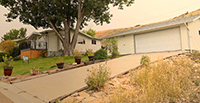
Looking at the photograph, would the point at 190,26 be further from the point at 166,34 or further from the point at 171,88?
the point at 171,88

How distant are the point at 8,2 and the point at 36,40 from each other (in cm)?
667

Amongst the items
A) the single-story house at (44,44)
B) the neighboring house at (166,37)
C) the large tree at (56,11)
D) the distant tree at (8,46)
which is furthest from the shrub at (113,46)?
the distant tree at (8,46)

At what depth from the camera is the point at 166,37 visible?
12.2m

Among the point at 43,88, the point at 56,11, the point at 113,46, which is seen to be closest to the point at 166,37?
the point at 113,46

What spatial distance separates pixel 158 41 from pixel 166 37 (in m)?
0.87

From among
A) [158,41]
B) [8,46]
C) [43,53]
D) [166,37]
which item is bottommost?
[43,53]

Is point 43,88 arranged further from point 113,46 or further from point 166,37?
point 166,37

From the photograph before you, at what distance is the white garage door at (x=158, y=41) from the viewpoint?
1165 centimetres

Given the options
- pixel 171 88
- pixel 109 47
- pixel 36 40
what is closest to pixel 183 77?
pixel 171 88

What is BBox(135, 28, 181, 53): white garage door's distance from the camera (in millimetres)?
11650

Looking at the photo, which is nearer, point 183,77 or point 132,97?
point 132,97

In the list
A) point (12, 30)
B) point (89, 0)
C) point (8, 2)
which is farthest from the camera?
point (12, 30)

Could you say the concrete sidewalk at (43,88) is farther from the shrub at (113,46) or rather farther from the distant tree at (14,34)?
the distant tree at (14,34)

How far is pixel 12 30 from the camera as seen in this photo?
1507 inches
